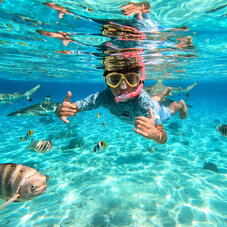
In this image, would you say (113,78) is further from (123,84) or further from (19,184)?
(19,184)

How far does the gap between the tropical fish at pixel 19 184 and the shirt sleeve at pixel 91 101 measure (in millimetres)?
2443

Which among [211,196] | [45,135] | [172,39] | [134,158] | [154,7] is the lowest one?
[45,135]

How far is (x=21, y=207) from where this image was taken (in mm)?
5699

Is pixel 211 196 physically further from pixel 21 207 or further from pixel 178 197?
pixel 21 207

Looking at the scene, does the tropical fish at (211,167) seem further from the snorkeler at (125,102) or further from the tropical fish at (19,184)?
the tropical fish at (19,184)

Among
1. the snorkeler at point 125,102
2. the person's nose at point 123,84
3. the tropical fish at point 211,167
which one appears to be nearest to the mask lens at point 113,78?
the snorkeler at point 125,102

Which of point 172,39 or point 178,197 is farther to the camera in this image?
point 172,39

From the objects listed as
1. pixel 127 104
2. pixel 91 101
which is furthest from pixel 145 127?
pixel 91 101

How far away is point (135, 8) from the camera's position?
590cm

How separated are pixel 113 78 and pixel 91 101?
3.69 feet

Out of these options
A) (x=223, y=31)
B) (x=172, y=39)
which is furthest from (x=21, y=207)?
(x=223, y=31)

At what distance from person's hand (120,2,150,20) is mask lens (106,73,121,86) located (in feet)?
9.57

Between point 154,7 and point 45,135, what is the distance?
13.0 meters

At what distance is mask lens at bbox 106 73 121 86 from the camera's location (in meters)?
4.82
